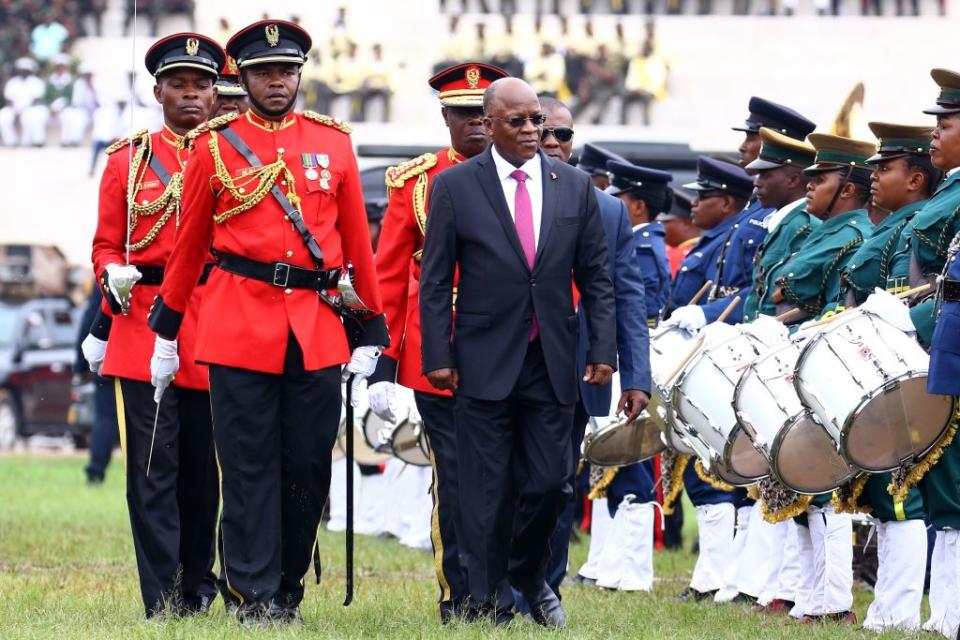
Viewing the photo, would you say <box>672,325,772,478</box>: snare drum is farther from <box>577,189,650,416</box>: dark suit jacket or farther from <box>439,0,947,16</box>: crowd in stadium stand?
<box>439,0,947,16</box>: crowd in stadium stand

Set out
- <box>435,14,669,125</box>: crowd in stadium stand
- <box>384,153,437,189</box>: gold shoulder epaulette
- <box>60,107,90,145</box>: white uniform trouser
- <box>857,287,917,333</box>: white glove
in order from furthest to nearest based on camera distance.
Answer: <box>60,107,90,145</box>: white uniform trouser < <box>435,14,669,125</box>: crowd in stadium stand < <box>384,153,437,189</box>: gold shoulder epaulette < <box>857,287,917,333</box>: white glove

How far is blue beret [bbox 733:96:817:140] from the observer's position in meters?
11.1

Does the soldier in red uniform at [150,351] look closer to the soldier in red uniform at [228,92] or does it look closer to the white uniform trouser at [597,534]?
the soldier in red uniform at [228,92]

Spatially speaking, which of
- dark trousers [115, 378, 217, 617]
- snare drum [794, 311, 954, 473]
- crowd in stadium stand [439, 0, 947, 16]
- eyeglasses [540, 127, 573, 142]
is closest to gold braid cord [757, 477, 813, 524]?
snare drum [794, 311, 954, 473]

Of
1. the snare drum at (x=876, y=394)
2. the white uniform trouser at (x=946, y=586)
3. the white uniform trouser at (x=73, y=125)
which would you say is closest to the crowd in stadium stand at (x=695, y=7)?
the white uniform trouser at (x=73, y=125)

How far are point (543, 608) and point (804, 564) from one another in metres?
2.00

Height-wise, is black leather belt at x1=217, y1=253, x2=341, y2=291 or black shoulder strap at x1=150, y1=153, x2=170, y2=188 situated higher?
black shoulder strap at x1=150, y1=153, x2=170, y2=188

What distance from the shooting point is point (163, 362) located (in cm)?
816

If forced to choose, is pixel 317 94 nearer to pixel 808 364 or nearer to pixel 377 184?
pixel 377 184

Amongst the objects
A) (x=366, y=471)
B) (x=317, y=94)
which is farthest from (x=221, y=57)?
(x=317, y=94)

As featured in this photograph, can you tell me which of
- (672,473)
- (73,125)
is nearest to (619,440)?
(672,473)

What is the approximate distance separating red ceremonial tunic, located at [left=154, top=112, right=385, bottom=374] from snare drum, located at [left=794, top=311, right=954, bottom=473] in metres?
1.82

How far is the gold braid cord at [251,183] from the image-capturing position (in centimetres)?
800

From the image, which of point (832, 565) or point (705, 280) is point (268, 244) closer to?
point (832, 565)
